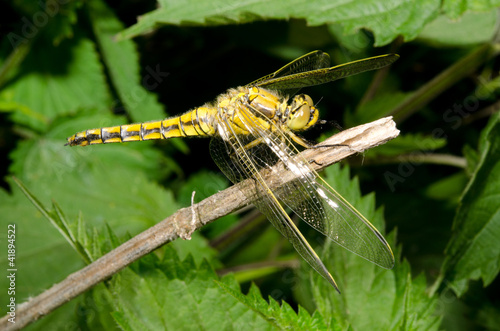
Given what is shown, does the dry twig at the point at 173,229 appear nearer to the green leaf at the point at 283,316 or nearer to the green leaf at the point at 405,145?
the green leaf at the point at 283,316

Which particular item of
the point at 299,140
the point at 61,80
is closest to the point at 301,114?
the point at 299,140

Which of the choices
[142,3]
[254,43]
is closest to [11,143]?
[142,3]

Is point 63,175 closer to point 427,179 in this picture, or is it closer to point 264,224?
point 264,224

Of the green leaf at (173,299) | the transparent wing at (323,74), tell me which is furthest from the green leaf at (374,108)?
the green leaf at (173,299)

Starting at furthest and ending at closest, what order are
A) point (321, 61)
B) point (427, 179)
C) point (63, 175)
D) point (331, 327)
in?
point (427, 179) → point (63, 175) → point (321, 61) → point (331, 327)

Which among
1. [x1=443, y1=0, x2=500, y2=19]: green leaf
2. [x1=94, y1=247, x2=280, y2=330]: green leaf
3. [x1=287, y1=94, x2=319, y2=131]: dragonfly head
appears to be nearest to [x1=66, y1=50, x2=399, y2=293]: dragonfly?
[x1=287, y1=94, x2=319, y2=131]: dragonfly head
